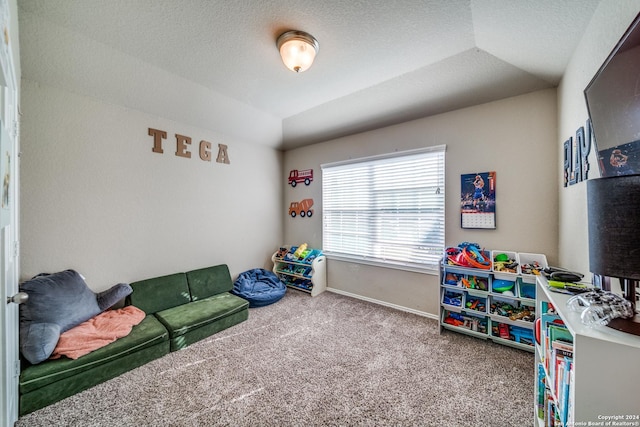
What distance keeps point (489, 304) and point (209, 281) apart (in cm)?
331

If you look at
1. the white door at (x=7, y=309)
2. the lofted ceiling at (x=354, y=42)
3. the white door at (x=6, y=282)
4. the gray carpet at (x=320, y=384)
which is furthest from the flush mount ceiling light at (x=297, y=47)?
the gray carpet at (x=320, y=384)

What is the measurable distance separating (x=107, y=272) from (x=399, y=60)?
3.63 metres

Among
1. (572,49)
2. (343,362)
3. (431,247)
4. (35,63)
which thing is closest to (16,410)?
(343,362)

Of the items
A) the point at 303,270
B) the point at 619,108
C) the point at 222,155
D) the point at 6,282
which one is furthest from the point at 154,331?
the point at 619,108

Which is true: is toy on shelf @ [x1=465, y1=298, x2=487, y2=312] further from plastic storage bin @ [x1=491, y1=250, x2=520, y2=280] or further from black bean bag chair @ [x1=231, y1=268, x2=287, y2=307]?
black bean bag chair @ [x1=231, y1=268, x2=287, y2=307]

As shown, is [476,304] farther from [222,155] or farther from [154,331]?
[222,155]

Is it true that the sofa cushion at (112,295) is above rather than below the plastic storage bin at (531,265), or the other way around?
below

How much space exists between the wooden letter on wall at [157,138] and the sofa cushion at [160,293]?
1.55m

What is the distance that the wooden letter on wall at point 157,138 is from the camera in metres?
2.78

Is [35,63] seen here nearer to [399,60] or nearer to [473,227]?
[399,60]

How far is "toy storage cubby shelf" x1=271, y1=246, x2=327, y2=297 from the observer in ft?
12.2

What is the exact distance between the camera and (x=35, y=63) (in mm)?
1928

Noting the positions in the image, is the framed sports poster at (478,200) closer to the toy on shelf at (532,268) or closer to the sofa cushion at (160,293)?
the toy on shelf at (532,268)

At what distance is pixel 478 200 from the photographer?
2623 mm
